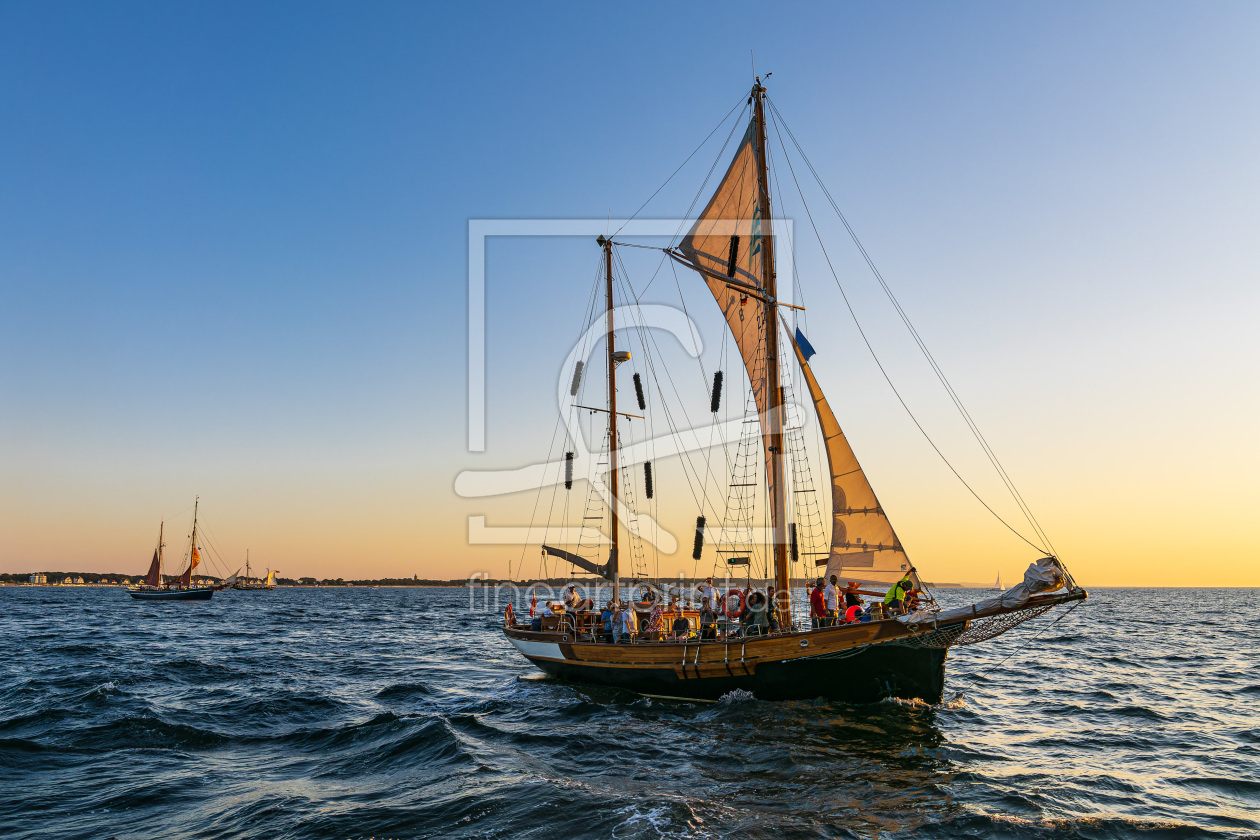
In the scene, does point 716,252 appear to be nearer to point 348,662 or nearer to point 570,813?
point 570,813

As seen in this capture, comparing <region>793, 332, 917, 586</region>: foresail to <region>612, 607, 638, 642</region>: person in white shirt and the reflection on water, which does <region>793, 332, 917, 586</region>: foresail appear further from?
<region>612, 607, 638, 642</region>: person in white shirt

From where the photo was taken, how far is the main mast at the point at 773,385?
21.2m

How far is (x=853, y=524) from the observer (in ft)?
64.7

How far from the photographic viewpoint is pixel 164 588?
11025 centimetres

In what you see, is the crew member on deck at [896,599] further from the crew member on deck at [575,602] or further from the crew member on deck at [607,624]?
the crew member on deck at [575,602]

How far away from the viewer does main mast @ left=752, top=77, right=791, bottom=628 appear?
21172 mm

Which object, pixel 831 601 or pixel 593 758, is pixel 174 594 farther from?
pixel 831 601

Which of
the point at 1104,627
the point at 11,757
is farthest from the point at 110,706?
the point at 1104,627

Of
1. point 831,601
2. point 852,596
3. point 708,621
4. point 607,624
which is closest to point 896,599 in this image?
point 831,601

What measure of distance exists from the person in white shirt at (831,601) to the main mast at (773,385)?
1656mm

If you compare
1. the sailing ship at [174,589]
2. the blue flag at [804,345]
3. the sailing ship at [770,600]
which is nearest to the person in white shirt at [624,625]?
the sailing ship at [770,600]

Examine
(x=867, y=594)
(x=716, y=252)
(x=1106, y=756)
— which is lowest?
(x=1106, y=756)

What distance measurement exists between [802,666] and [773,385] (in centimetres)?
869

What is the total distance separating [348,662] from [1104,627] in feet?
213
